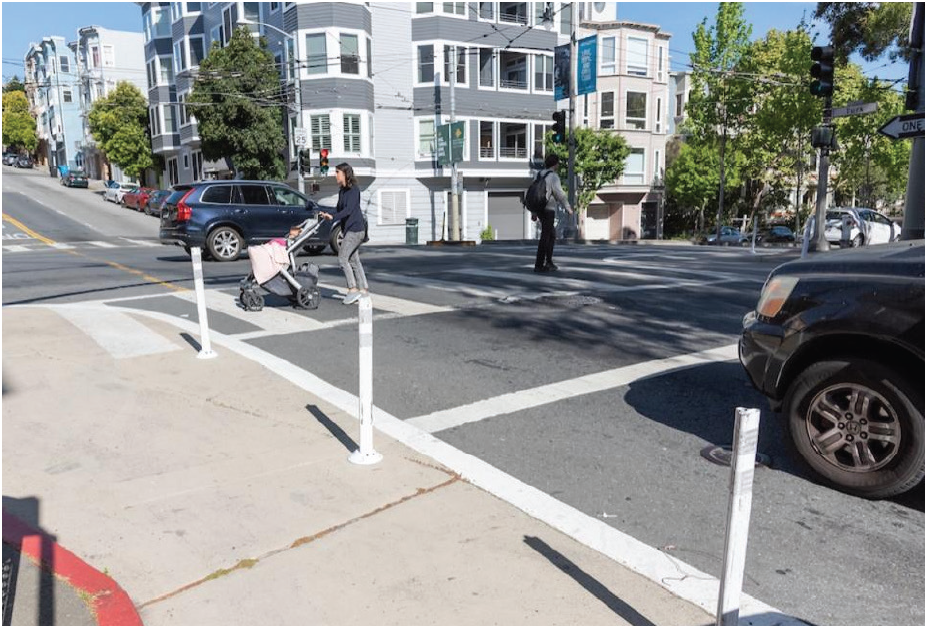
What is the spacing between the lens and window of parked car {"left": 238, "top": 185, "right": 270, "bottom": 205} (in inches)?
626

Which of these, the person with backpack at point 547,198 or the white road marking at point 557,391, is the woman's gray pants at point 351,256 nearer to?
the person with backpack at point 547,198

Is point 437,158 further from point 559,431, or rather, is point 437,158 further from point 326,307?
point 559,431

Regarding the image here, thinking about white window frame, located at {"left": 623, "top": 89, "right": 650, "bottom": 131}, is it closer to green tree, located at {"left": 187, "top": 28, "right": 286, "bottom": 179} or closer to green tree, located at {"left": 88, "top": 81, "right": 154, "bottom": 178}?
green tree, located at {"left": 187, "top": 28, "right": 286, "bottom": 179}

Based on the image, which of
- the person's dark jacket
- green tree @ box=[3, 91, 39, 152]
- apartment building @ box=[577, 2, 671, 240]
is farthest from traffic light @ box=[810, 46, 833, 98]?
green tree @ box=[3, 91, 39, 152]

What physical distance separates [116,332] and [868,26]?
27331mm

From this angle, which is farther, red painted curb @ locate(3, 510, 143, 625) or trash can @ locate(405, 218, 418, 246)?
trash can @ locate(405, 218, 418, 246)

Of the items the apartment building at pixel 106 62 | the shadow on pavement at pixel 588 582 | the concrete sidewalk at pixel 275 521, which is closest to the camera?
the shadow on pavement at pixel 588 582

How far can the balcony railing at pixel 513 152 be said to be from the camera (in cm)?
3978

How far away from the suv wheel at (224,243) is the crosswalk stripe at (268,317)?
5.38 m

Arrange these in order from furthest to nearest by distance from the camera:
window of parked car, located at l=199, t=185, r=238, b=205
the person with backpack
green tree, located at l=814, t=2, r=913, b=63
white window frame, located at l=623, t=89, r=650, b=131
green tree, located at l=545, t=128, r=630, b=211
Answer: white window frame, located at l=623, t=89, r=650, b=131
green tree, located at l=545, t=128, r=630, b=211
green tree, located at l=814, t=2, r=913, b=63
window of parked car, located at l=199, t=185, r=238, b=205
the person with backpack

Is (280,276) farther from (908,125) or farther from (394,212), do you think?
(394,212)

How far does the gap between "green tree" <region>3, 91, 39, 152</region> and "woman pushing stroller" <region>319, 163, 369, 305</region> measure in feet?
307

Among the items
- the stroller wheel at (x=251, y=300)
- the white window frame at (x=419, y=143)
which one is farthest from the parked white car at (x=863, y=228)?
the stroller wheel at (x=251, y=300)

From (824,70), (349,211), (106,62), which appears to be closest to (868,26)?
(824,70)
